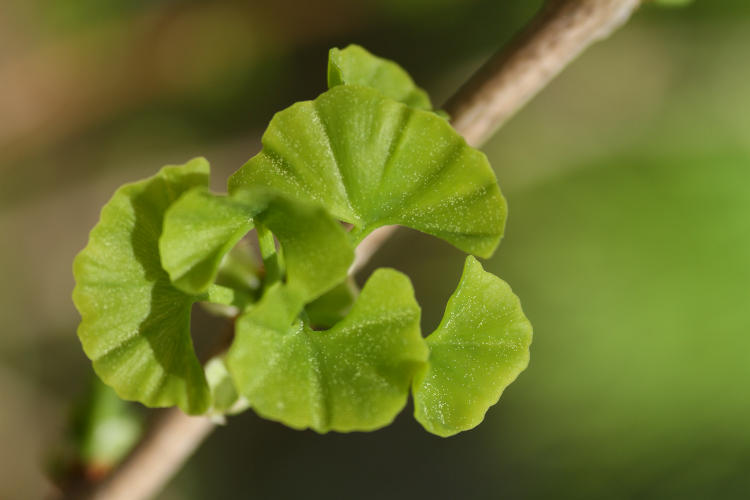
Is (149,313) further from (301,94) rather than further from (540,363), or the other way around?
(301,94)

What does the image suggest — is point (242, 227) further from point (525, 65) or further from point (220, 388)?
point (525, 65)

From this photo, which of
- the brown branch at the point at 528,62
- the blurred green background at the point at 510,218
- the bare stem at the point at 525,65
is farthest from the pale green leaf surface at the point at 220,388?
the blurred green background at the point at 510,218

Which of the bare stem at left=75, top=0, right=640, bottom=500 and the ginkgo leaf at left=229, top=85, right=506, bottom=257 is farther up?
the ginkgo leaf at left=229, top=85, right=506, bottom=257

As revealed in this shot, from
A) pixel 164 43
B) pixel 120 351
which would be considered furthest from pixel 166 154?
pixel 120 351

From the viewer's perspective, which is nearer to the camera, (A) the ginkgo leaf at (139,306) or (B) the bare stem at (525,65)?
(A) the ginkgo leaf at (139,306)

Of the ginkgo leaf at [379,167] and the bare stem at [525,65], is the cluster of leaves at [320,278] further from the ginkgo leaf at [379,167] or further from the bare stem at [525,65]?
the bare stem at [525,65]

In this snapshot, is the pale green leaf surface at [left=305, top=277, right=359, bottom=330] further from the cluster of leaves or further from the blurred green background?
the blurred green background

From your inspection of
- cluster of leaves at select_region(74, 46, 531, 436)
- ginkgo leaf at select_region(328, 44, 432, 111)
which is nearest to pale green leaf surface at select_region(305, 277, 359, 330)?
cluster of leaves at select_region(74, 46, 531, 436)

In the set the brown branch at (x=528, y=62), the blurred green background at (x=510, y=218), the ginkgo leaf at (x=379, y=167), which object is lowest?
the blurred green background at (x=510, y=218)
